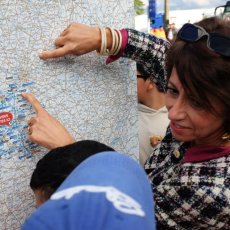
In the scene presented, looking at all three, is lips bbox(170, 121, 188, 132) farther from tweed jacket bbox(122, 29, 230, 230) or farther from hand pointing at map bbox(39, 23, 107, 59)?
hand pointing at map bbox(39, 23, 107, 59)

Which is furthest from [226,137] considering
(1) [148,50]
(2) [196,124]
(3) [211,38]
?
(1) [148,50]

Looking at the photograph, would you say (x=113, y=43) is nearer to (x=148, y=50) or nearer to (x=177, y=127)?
(x=148, y=50)

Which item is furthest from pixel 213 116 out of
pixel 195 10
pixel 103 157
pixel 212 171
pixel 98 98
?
pixel 195 10

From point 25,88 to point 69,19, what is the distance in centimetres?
23

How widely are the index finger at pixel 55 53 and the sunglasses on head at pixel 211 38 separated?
1.01 ft

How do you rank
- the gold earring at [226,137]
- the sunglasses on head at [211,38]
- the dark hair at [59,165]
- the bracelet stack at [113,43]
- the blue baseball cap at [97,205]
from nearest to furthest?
the blue baseball cap at [97,205]
the dark hair at [59,165]
the sunglasses on head at [211,38]
the gold earring at [226,137]
the bracelet stack at [113,43]

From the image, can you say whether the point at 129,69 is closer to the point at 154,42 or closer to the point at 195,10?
the point at 154,42

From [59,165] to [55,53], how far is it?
362 millimetres

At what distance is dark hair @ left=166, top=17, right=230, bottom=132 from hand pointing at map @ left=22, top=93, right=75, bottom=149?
13.2 inches

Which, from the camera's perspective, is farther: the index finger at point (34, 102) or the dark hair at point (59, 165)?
the index finger at point (34, 102)

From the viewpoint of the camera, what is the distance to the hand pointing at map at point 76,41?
101 cm

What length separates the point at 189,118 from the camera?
920 millimetres

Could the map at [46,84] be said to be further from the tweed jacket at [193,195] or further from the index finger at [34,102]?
the tweed jacket at [193,195]

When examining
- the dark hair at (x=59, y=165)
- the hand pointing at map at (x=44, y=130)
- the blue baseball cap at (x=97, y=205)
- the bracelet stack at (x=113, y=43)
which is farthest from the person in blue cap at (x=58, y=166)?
the bracelet stack at (x=113, y=43)
